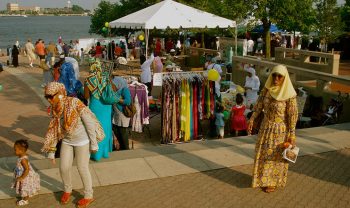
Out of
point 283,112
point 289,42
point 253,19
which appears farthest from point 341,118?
point 289,42

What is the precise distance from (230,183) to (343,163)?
2.23m

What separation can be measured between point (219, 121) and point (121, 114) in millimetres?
2444

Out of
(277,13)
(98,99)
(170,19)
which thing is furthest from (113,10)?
(98,99)

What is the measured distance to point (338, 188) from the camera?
20.3ft

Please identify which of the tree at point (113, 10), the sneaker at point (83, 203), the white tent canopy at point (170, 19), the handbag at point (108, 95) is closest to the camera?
the sneaker at point (83, 203)

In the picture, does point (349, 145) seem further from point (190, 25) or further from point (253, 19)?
point (253, 19)

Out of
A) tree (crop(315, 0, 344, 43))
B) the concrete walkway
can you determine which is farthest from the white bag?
tree (crop(315, 0, 344, 43))

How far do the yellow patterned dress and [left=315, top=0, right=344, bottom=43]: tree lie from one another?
22.5m

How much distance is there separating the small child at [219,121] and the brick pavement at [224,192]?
2417 mm

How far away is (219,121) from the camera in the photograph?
30.7 ft

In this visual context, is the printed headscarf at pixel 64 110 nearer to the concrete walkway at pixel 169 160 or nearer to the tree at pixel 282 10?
the concrete walkway at pixel 169 160

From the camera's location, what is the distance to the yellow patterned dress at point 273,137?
18.6 feet

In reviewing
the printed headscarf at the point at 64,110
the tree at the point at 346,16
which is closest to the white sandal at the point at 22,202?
the printed headscarf at the point at 64,110

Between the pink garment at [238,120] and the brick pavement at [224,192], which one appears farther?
the pink garment at [238,120]
